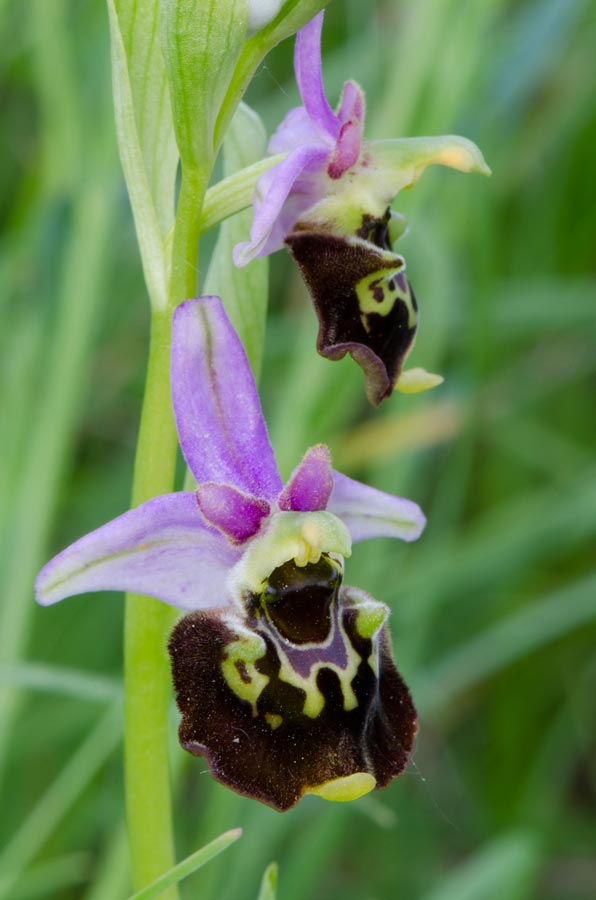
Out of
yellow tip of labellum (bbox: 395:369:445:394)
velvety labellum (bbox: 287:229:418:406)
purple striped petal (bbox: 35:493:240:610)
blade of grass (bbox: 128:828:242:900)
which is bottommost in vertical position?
blade of grass (bbox: 128:828:242:900)

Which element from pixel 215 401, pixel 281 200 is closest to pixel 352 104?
pixel 281 200

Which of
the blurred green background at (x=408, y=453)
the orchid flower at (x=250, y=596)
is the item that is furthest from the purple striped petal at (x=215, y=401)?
the blurred green background at (x=408, y=453)

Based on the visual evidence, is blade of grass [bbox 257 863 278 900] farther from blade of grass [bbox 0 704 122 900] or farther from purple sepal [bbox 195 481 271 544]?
blade of grass [bbox 0 704 122 900]

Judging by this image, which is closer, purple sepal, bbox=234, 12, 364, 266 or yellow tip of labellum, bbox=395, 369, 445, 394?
purple sepal, bbox=234, 12, 364, 266

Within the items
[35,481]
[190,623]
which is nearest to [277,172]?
[190,623]

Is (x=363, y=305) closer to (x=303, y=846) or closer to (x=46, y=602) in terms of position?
(x=46, y=602)

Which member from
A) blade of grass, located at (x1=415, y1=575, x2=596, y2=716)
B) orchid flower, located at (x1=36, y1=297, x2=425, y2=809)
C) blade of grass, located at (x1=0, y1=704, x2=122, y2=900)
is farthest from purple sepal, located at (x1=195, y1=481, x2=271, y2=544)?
blade of grass, located at (x1=415, y1=575, x2=596, y2=716)
